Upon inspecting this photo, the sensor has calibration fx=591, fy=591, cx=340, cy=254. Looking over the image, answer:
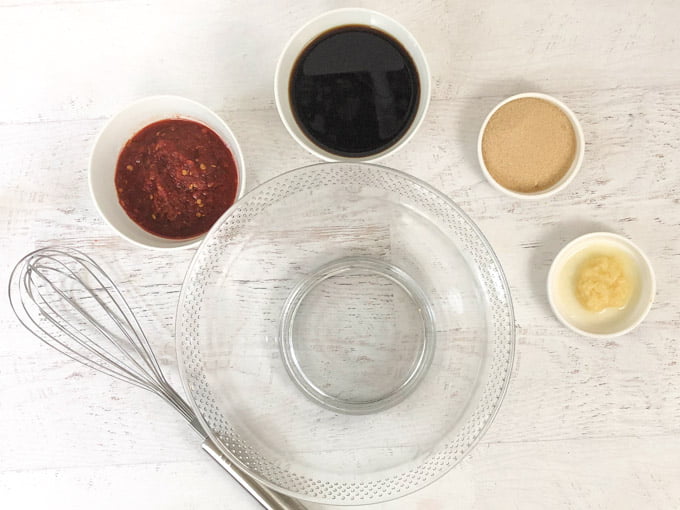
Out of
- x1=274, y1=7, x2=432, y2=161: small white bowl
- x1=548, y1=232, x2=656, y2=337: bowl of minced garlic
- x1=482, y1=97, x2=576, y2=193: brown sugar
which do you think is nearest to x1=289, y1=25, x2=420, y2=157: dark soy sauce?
x1=274, y1=7, x2=432, y2=161: small white bowl

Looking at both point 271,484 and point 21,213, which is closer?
point 271,484

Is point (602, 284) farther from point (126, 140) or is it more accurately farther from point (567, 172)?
point (126, 140)

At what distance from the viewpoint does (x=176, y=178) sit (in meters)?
0.66

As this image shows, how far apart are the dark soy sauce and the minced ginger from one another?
27 centimetres

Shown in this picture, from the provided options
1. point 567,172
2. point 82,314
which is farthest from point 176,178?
point 567,172

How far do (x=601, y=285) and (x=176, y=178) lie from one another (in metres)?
0.49

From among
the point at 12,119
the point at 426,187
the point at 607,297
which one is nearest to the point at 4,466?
the point at 12,119

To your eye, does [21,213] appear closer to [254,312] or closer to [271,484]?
[254,312]

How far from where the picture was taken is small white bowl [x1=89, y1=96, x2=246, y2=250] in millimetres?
626

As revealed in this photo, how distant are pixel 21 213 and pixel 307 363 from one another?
1.28 ft

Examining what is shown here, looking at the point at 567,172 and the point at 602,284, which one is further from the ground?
the point at 567,172

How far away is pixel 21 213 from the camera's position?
71 centimetres

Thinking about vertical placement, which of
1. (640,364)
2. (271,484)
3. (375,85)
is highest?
(375,85)

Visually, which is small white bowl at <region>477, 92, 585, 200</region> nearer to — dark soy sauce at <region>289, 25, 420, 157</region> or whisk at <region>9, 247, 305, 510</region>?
dark soy sauce at <region>289, 25, 420, 157</region>
